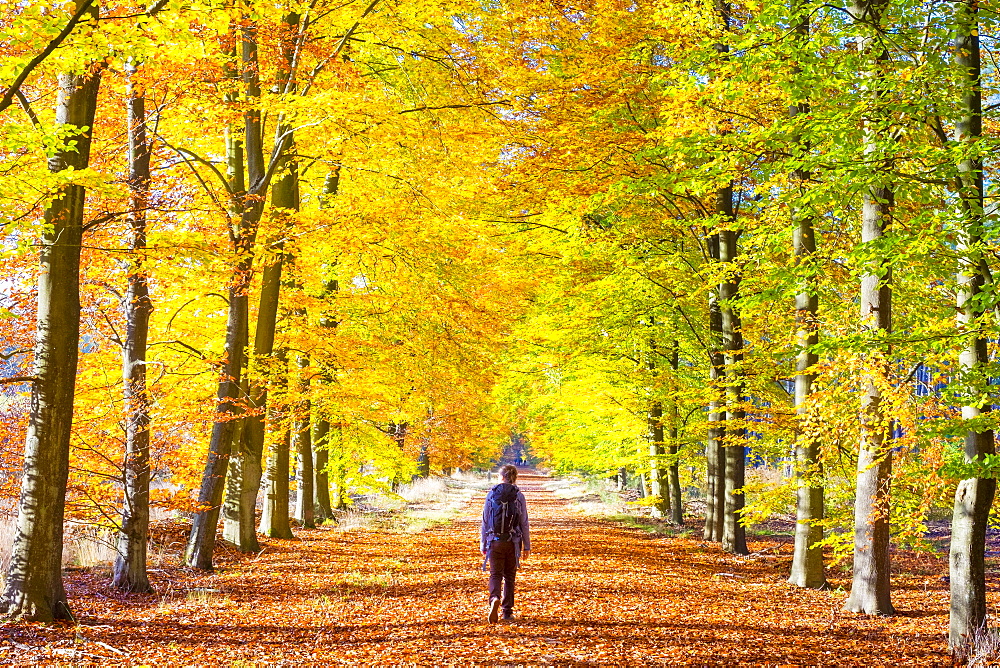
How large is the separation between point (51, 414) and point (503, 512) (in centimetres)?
515

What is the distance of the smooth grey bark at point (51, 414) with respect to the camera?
8539 mm

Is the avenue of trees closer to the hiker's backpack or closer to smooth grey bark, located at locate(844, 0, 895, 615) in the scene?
smooth grey bark, located at locate(844, 0, 895, 615)

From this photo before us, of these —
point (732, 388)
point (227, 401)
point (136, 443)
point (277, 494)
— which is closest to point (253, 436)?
point (227, 401)

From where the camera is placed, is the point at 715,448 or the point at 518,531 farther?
the point at 715,448

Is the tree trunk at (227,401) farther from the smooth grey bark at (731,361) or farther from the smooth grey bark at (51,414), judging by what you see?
the smooth grey bark at (731,361)

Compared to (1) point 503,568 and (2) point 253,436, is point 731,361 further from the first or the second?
(2) point 253,436

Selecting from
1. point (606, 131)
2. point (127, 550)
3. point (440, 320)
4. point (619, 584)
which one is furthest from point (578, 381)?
point (127, 550)

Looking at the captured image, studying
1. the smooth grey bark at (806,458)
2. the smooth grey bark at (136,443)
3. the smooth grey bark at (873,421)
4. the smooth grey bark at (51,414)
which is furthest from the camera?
the smooth grey bark at (806,458)

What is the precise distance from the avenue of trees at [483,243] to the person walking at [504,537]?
4.29 meters

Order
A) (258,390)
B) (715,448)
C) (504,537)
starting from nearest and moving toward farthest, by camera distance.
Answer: (504,537) → (258,390) → (715,448)

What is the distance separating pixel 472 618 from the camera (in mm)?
9406

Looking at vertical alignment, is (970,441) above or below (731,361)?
below

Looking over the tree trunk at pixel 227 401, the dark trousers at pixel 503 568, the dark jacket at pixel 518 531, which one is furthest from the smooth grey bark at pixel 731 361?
the tree trunk at pixel 227 401

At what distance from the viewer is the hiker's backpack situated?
9297 millimetres
